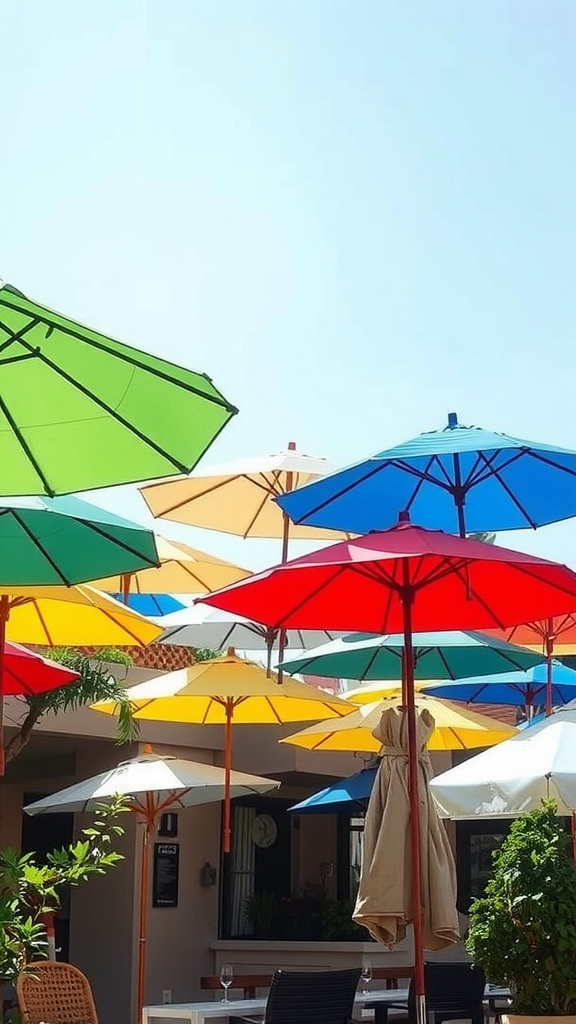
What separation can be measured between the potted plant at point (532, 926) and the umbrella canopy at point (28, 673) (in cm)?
286

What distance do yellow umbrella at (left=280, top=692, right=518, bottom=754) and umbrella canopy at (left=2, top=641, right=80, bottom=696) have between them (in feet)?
8.96

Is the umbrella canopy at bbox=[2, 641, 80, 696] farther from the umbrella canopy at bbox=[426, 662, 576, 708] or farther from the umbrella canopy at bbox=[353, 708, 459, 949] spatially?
the umbrella canopy at bbox=[426, 662, 576, 708]

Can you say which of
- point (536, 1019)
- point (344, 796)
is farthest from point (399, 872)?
point (344, 796)

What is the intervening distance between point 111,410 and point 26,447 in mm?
431

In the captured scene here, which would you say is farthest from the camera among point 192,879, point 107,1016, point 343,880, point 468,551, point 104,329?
point 343,880

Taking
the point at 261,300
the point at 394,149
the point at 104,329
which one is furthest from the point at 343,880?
the point at 104,329

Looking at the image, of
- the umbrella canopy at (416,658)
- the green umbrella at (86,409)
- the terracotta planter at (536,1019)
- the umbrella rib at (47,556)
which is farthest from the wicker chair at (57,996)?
the green umbrella at (86,409)

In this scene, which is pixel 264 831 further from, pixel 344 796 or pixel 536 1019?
pixel 536 1019

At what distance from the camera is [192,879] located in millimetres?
14758

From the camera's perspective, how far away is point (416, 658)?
31.0 feet

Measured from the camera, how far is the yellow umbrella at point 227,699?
371 inches

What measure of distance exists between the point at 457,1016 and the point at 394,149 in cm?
769

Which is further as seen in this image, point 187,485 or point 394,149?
point 394,149

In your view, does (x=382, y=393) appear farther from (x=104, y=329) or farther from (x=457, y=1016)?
(x=104, y=329)
